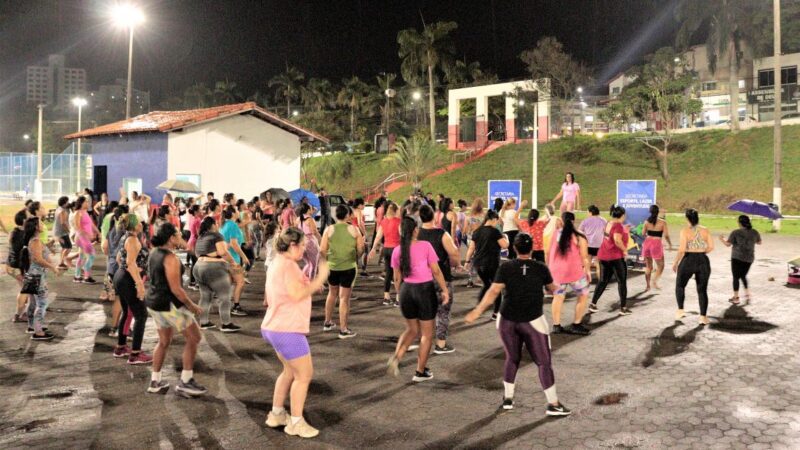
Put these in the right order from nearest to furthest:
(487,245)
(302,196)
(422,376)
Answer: (422,376) < (487,245) < (302,196)

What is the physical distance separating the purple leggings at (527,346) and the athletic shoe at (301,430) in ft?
6.25

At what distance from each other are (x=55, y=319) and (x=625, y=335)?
348 inches

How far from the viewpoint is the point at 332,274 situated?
29.6 ft

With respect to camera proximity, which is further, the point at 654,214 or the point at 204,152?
the point at 204,152

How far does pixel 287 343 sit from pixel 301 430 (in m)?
0.77

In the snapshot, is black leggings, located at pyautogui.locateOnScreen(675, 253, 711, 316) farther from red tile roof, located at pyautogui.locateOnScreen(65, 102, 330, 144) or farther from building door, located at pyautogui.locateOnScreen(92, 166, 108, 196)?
building door, located at pyautogui.locateOnScreen(92, 166, 108, 196)

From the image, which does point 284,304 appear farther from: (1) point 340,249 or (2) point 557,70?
(2) point 557,70

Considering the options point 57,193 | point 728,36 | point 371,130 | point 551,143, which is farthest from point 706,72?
point 57,193

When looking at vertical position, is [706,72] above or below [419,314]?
above

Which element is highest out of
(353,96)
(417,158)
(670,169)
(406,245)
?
(353,96)

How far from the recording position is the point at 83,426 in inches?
221

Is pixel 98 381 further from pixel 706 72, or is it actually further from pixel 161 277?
pixel 706 72

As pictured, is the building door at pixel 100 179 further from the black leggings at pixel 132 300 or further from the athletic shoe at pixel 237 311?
the black leggings at pixel 132 300

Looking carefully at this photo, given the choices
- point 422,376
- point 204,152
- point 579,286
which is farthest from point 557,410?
point 204,152
